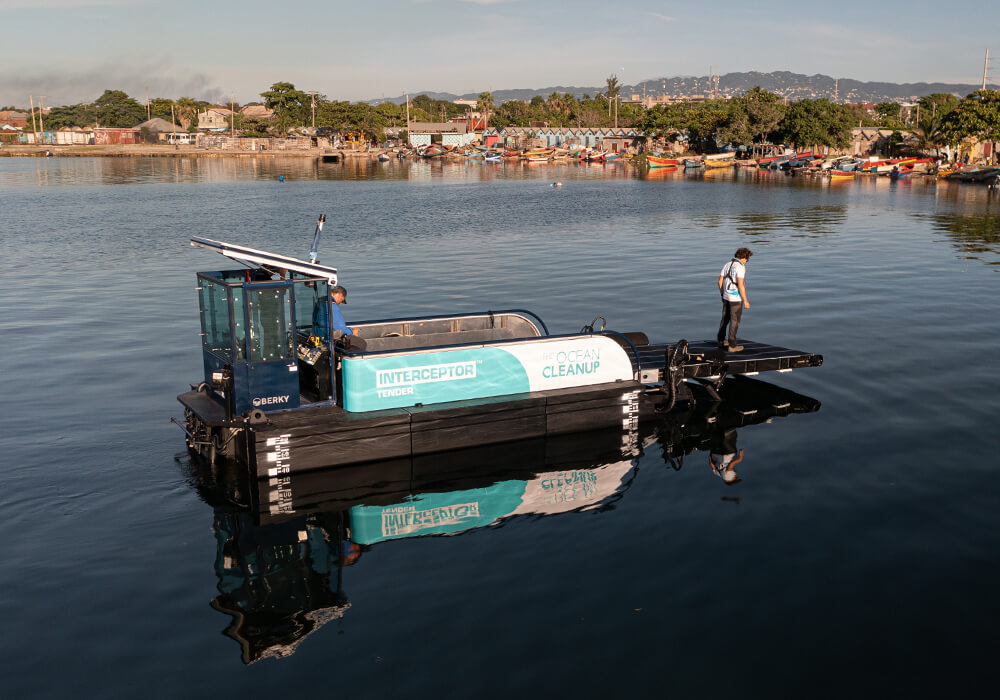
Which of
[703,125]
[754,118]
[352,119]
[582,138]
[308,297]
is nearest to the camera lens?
[308,297]

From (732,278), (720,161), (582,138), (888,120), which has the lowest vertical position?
(732,278)

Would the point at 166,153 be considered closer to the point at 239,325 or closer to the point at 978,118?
the point at 978,118

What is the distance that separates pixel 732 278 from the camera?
18500 millimetres

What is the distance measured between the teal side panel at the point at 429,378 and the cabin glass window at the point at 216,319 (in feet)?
7.03

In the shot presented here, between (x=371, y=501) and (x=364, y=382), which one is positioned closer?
(x=371, y=501)

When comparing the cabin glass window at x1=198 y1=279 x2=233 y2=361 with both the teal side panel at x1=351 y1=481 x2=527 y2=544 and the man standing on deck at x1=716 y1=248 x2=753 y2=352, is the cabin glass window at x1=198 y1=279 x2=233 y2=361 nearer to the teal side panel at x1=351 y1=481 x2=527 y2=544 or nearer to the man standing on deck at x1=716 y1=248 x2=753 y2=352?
the teal side panel at x1=351 y1=481 x2=527 y2=544

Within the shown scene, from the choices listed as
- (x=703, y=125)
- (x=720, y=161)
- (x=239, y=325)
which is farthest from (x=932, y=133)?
(x=239, y=325)

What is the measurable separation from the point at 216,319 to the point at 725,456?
33.3ft

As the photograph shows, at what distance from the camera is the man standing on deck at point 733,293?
1839 cm

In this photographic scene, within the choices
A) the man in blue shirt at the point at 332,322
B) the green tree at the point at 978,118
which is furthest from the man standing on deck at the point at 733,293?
the green tree at the point at 978,118

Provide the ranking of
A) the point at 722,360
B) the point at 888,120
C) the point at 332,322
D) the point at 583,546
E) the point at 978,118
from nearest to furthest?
the point at 583,546
the point at 332,322
the point at 722,360
the point at 978,118
the point at 888,120

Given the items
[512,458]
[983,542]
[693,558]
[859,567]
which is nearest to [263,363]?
[512,458]

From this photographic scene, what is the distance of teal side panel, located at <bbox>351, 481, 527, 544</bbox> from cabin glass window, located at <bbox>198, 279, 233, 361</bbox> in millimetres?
3818

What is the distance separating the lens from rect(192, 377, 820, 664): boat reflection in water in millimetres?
10578
